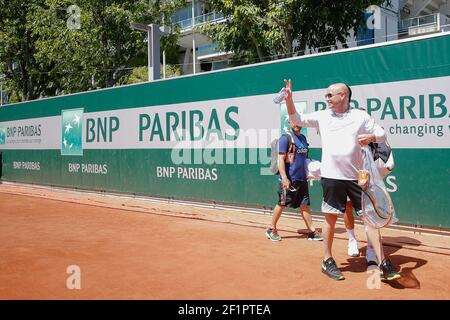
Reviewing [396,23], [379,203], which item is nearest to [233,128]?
[379,203]

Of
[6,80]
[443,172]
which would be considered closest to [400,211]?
[443,172]

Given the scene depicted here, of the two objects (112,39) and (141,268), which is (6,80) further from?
(141,268)

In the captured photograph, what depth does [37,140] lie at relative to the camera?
14.2 metres

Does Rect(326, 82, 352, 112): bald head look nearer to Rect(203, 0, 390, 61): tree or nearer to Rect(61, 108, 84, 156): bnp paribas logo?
Rect(61, 108, 84, 156): bnp paribas logo

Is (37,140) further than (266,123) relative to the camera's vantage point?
Yes

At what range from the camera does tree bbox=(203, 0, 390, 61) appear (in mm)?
14359

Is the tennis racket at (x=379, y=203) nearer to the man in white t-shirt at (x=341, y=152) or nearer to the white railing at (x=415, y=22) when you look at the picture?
the man in white t-shirt at (x=341, y=152)

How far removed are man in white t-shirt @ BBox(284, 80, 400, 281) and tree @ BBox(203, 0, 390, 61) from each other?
1051 cm

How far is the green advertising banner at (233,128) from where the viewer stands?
624 cm

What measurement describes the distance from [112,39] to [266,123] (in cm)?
1361

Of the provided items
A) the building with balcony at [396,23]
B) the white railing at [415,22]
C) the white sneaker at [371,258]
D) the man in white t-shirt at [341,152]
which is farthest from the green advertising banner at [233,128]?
the white railing at [415,22]

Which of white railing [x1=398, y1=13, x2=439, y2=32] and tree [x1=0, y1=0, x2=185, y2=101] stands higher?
white railing [x1=398, y1=13, x2=439, y2=32]

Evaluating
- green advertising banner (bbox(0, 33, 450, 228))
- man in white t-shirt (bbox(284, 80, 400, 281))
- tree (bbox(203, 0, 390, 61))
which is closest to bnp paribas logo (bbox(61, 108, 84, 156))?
green advertising banner (bbox(0, 33, 450, 228))

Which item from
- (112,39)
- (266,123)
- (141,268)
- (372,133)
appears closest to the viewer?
(372,133)
